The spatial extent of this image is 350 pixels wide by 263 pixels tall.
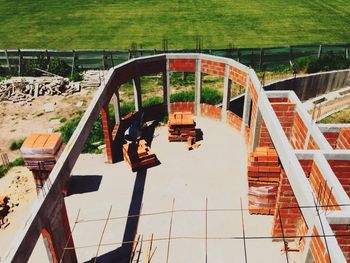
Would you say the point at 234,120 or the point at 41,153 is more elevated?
the point at 41,153

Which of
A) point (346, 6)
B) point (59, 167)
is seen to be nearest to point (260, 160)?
point (59, 167)

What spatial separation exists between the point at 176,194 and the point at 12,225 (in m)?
6.60

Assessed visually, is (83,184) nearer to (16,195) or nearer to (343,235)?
(16,195)

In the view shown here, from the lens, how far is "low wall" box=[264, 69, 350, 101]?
1004 inches

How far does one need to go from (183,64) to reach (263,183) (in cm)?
938

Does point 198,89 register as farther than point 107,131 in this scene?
Yes

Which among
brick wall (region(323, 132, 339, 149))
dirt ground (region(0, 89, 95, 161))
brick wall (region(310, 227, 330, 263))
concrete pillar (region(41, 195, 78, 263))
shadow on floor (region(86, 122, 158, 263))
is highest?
brick wall (region(323, 132, 339, 149))

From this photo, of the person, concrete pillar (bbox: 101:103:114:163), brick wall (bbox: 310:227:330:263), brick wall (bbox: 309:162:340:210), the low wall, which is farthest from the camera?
the low wall

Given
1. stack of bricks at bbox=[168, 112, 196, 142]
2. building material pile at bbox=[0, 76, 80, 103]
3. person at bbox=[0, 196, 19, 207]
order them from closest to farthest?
1. person at bbox=[0, 196, 19, 207]
2. stack of bricks at bbox=[168, 112, 196, 142]
3. building material pile at bbox=[0, 76, 80, 103]

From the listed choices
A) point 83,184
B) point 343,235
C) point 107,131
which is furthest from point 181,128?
point 343,235

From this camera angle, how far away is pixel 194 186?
16.0 metres

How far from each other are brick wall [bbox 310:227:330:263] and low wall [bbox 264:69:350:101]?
17.3m

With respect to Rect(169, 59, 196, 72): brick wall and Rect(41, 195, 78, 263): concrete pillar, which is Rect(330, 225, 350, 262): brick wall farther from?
Rect(169, 59, 196, 72): brick wall

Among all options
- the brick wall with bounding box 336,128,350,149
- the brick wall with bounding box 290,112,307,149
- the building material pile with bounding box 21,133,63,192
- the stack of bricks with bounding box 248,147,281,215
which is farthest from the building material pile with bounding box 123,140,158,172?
the brick wall with bounding box 336,128,350,149
